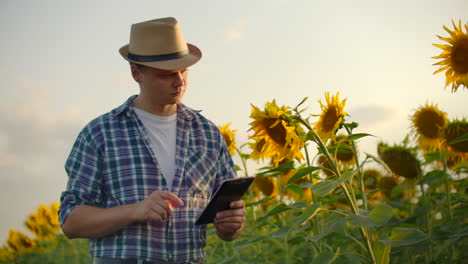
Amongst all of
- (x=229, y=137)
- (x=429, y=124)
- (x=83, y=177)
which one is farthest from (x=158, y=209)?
(x=429, y=124)

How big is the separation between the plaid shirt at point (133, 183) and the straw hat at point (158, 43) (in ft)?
0.87

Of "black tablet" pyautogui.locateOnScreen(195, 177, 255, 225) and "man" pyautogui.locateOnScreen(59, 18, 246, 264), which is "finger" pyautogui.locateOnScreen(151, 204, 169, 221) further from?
"black tablet" pyautogui.locateOnScreen(195, 177, 255, 225)

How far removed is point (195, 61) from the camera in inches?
101

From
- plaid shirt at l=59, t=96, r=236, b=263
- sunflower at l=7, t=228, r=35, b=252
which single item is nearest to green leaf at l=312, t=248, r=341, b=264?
plaid shirt at l=59, t=96, r=236, b=263

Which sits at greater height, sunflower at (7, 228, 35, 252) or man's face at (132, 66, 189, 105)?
man's face at (132, 66, 189, 105)

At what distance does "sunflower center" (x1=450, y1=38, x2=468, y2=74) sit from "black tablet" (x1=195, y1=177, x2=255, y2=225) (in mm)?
1636

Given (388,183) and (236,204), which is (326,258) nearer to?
(236,204)

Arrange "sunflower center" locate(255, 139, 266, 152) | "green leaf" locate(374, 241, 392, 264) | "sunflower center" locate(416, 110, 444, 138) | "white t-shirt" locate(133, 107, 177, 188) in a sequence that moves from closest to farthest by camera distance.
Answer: "green leaf" locate(374, 241, 392, 264), "white t-shirt" locate(133, 107, 177, 188), "sunflower center" locate(255, 139, 266, 152), "sunflower center" locate(416, 110, 444, 138)

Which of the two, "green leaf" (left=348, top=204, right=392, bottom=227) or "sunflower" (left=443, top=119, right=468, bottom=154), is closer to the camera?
"green leaf" (left=348, top=204, right=392, bottom=227)

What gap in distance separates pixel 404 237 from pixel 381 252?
0.14 meters

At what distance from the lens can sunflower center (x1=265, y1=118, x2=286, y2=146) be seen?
2.37 m

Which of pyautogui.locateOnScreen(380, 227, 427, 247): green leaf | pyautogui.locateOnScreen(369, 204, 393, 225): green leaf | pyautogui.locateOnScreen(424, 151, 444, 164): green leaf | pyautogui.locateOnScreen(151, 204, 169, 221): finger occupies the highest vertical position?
pyautogui.locateOnScreen(424, 151, 444, 164): green leaf

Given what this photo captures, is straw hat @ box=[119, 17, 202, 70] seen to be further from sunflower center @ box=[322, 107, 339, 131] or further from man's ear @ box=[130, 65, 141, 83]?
sunflower center @ box=[322, 107, 339, 131]

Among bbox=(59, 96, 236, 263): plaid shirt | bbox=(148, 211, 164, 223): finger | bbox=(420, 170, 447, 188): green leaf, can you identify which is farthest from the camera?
bbox=(420, 170, 447, 188): green leaf
